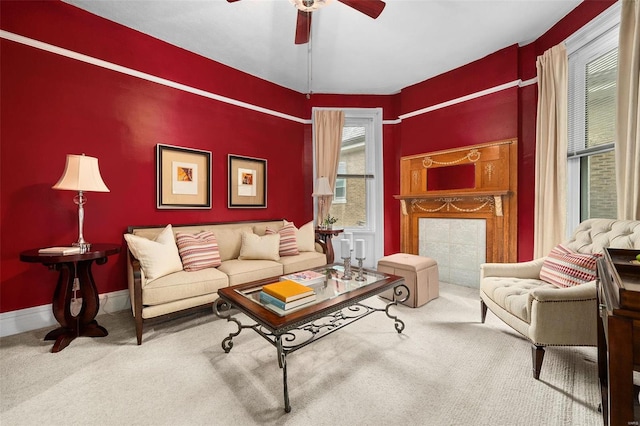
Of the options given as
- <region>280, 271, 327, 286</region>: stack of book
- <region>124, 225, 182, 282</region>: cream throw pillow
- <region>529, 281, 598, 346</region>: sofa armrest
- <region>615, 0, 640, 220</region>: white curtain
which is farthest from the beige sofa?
<region>615, 0, 640, 220</region>: white curtain

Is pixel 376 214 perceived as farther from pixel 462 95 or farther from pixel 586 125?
pixel 586 125

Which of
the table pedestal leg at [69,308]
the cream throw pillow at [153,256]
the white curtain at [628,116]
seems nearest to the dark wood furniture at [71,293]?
the table pedestal leg at [69,308]

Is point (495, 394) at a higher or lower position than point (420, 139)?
lower

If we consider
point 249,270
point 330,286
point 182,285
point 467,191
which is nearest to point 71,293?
point 182,285

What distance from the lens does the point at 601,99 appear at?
8.38ft

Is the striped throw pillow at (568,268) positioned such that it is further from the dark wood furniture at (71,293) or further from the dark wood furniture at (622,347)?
the dark wood furniture at (71,293)

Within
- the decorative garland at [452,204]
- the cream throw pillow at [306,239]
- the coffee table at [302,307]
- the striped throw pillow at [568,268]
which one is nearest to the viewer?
the coffee table at [302,307]

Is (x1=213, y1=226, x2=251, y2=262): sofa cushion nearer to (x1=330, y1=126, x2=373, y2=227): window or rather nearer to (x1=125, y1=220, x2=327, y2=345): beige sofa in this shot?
(x1=125, y1=220, x2=327, y2=345): beige sofa

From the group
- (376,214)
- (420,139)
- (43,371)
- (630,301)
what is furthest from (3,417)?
(420,139)

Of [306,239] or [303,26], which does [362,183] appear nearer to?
[306,239]

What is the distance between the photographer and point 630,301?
852 millimetres

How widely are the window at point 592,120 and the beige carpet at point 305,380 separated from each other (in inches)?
62.2

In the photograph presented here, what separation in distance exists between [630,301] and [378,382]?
1335 mm

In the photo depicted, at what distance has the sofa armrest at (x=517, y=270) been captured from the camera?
2365 mm
